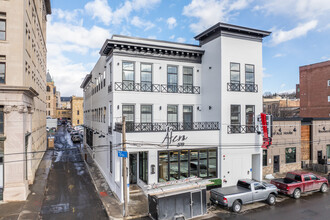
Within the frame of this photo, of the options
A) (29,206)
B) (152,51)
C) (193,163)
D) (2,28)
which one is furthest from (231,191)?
(2,28)

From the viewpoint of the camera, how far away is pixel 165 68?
66.6ft

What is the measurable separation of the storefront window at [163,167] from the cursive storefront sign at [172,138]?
3.22ft

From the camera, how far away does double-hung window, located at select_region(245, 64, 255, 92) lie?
2032 centimetres

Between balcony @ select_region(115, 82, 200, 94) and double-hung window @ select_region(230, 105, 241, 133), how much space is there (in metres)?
3.77

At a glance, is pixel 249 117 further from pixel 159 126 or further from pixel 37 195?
pixel 37 195

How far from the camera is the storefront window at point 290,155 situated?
2435 cm

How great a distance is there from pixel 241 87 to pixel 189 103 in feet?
16.1

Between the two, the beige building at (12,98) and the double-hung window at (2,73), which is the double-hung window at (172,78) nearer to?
the beige building at (12,98)

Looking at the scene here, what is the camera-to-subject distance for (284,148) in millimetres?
24078

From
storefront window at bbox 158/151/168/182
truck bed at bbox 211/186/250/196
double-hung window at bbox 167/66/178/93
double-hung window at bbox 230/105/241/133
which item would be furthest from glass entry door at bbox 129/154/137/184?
double-hung window at bbox 230/105/241/133

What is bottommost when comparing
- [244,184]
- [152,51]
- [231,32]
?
[244,184]

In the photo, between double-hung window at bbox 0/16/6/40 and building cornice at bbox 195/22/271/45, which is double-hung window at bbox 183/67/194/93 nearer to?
building cornice at bbox 195/22/271/45

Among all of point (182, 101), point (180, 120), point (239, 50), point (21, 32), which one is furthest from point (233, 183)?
point (21, 32)

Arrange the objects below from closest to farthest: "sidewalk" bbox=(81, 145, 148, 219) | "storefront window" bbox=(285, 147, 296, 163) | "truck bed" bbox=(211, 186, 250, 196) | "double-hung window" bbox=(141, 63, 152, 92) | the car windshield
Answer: "sidewalk" bbox=(81, 145, 148, 219) < "truck bed" bbox=(211, 186, 250, 196) < the car windshield < "double-hung window" bbox=(141, 63, 152, 92) < "storefront window" bbox=(285, 147, 296, 163)
